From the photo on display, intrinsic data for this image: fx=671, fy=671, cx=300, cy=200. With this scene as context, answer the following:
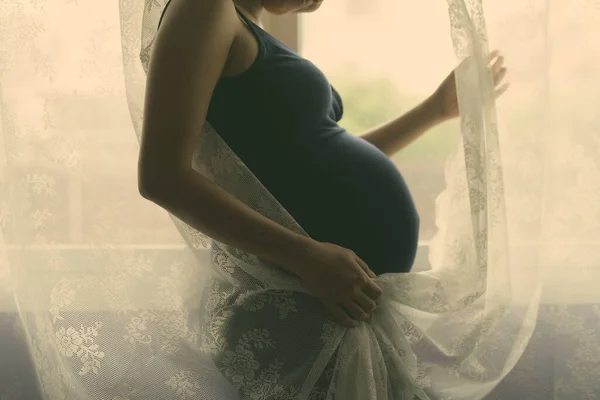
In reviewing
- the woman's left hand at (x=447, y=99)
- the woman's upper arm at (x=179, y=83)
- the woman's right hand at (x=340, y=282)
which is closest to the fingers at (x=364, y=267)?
the woman's right hand at (x=340, y=282)

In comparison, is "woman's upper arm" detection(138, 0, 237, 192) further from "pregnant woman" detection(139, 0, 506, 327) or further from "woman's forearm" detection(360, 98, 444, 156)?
"woman's forearm" detection(360, 98, 444, 156)

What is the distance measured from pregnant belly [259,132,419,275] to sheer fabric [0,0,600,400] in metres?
0.06

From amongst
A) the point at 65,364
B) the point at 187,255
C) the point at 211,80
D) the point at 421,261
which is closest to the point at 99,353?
the point at 65,364

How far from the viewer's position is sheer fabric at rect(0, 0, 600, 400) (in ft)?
3.14

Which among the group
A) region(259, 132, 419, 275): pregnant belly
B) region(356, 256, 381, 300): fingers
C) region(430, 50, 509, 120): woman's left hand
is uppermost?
region(430, 50, 509, 120): woman's left hand

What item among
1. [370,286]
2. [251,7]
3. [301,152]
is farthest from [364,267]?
[251,7]

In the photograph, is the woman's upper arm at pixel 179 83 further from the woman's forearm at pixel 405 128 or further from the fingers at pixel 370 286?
the woman's forearm at pixel 405 128

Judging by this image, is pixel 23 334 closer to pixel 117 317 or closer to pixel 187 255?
pixel 117 317

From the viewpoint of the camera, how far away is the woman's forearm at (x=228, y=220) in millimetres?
829

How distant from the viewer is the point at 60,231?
1009mm

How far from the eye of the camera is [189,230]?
983 mm

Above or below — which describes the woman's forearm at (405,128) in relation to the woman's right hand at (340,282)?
above

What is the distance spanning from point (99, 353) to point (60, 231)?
191 millimetres

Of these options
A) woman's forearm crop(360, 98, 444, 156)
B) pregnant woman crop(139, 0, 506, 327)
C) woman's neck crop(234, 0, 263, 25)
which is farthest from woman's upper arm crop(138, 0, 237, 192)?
woman's forearm crop(360, 98, 444, 156)
